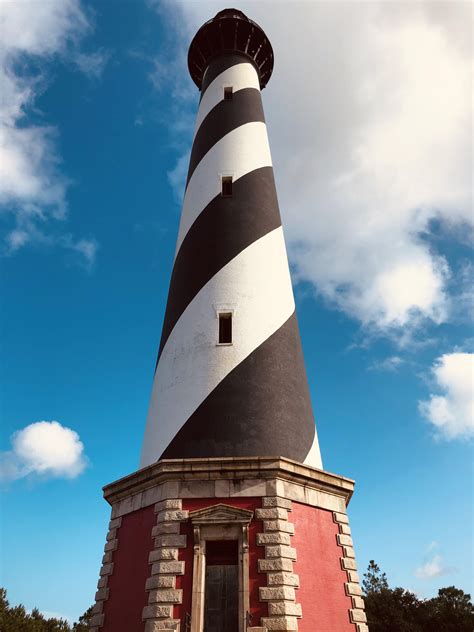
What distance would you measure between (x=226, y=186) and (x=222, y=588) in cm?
732

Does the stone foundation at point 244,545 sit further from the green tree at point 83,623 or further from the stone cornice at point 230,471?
the green tree at point 83,623

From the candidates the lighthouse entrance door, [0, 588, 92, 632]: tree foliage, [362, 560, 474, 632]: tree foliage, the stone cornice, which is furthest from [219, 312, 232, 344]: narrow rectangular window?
[362, 560, 474, 632]: tree foliage

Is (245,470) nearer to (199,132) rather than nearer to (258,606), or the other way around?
(258,606)

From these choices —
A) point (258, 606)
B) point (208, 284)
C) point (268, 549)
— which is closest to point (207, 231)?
point (208, 284)

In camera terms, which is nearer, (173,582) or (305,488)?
(173,582)

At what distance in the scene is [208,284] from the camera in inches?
368

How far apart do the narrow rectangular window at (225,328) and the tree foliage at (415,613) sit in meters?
26.1

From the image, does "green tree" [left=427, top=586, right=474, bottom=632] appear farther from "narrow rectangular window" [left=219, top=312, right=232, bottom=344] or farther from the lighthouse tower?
"narrow rectangular window" [left=219, top=312, right=232, bottom=344]

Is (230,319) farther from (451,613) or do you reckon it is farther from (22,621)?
(451,613)

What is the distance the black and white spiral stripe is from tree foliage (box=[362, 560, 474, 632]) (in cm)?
2488

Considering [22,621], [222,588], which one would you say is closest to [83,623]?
[22,621]

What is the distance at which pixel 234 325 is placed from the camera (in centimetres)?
888

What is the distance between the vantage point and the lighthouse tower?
6.66m

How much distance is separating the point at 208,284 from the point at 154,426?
8.77ft
